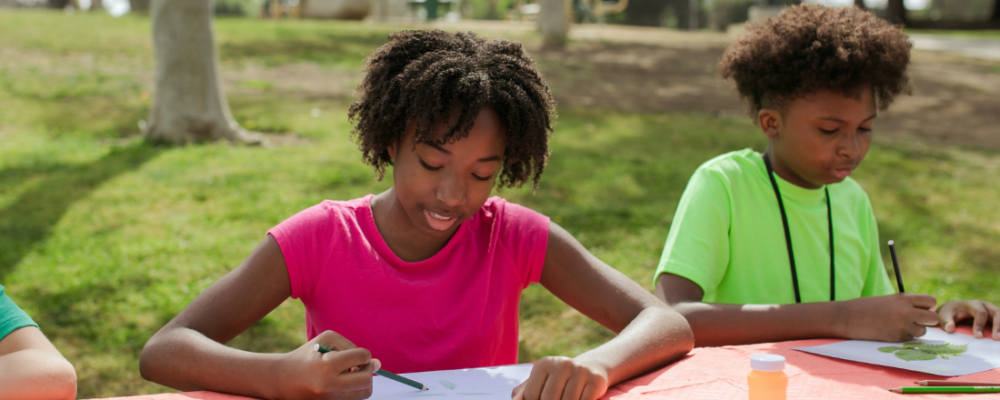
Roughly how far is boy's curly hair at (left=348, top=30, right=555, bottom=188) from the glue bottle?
0.82 m

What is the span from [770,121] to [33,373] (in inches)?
84.3

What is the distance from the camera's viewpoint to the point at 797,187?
2.49m

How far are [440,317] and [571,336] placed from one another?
2.12 m

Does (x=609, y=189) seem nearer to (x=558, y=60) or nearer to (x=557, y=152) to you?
(x=557, y=152)

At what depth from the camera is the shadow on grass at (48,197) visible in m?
4.62

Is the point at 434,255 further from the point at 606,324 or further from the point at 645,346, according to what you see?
the point at 645,346

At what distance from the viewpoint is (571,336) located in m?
3.99

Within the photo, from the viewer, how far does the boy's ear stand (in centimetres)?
253

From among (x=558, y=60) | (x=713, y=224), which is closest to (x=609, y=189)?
(x=713, y=224)

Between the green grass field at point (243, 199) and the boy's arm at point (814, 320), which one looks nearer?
the boy's arm at point (814, 320)

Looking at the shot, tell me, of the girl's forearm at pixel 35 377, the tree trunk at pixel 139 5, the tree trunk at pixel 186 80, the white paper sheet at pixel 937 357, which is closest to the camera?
the girl's forearm at pixel 35 377

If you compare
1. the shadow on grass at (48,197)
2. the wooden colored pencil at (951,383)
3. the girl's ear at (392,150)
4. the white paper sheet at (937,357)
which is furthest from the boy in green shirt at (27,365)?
the shadow on grass at (48,197)

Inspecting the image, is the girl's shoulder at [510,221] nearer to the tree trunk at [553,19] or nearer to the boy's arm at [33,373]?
the boy's arm at [33,373]

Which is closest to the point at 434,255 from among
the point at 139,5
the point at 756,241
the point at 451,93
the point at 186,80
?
the point at 451,93
